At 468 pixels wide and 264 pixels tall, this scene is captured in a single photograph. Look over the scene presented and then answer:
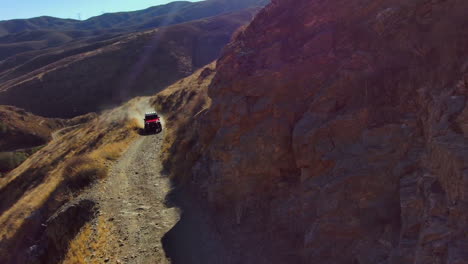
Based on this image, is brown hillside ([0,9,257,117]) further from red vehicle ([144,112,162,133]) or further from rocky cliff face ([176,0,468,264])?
rocky cliff face ([176,0,468,264])

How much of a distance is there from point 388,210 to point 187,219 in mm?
7840

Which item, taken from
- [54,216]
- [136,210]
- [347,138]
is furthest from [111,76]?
[347,138]

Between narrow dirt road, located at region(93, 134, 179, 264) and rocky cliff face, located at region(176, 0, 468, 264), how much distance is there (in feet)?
7.02

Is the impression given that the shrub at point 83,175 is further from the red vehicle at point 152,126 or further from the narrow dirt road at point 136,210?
the red vehicle at point 152,126

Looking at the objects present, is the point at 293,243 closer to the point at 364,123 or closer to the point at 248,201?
the point at 248,201

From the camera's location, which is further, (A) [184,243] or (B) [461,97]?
(A) [184,243]

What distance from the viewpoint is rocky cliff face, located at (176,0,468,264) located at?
6.68m

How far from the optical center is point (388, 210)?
7699 mm

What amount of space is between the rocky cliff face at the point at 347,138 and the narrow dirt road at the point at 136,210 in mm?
2139

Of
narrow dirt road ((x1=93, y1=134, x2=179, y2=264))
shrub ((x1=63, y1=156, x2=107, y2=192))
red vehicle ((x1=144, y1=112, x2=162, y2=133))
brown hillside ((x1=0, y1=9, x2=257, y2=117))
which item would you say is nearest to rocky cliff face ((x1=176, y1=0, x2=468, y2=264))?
narrow dirt road ((x1=93, y1=134, x2=179, y2=264))

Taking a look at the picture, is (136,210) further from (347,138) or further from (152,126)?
(152,126)

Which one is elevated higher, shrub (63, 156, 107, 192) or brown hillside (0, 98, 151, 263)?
shrub (63, 156, 107, 192)

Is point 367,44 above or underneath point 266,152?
above

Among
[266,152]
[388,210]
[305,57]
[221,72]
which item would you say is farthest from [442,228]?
[221,72]
